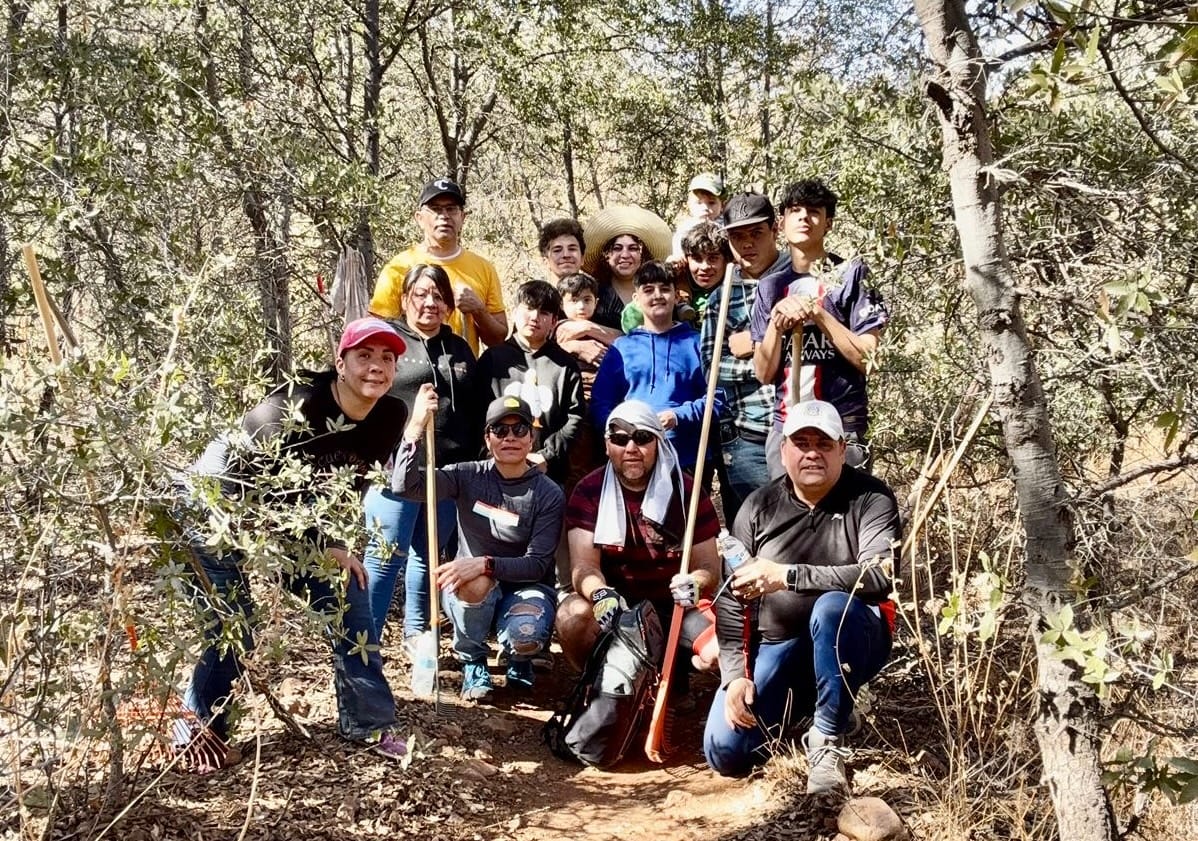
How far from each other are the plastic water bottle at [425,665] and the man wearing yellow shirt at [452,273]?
1743mm

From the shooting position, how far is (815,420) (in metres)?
3.96

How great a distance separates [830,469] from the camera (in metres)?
4.04

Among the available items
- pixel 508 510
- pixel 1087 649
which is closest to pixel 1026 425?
pixel 1087 649

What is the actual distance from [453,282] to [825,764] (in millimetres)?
3170

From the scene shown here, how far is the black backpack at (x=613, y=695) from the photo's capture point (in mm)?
4359

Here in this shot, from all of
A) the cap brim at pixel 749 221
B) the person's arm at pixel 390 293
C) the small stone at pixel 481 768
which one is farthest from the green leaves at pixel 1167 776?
the person's arm at pixel 390 293

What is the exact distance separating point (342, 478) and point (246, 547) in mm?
404

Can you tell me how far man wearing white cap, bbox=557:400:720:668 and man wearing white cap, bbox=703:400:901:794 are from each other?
56 cm

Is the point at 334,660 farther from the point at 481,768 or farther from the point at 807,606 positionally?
the point at 807,606

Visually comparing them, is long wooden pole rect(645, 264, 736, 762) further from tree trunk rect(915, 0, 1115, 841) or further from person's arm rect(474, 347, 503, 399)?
tree trunk rect(915, 0, 1115, 841)

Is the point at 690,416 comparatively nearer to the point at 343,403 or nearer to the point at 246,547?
the point at 343,403

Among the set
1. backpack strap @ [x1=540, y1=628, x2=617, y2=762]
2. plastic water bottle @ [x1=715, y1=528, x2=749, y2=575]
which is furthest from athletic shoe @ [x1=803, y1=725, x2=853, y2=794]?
backpack strap @ [x1=540, y1=628, x2=617, y2=762]

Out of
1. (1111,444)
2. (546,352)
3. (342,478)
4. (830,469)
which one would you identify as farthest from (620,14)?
(342,478)

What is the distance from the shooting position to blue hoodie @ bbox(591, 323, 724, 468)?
5.25m
